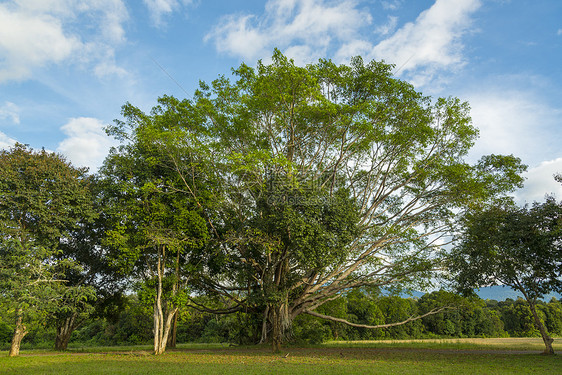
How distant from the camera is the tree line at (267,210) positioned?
560 inches

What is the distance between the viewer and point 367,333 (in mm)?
41094

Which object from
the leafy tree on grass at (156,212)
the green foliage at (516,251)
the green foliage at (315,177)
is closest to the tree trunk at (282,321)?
the green foliage at (315,177)

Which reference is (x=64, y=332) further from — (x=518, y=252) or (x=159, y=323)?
(x=518, y=252)

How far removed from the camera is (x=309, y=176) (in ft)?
57.8

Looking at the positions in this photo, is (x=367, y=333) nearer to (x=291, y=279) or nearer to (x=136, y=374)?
(x=291, y=279)

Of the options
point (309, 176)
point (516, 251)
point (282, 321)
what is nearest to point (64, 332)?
point (282, 321)

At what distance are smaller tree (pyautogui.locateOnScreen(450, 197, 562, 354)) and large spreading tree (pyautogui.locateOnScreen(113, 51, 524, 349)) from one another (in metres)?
3.66

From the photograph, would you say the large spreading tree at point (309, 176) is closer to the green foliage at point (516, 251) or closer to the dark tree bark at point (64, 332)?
the green foliage at point (516, 251)

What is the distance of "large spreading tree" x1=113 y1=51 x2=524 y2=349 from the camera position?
14.8 meters

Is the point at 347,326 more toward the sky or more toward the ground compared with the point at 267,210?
more toward the ground

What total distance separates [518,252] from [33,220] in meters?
21.7

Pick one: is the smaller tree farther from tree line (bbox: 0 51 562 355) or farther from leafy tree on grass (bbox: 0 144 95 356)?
leafy tree on grass (bbox: 0 144 95 356)

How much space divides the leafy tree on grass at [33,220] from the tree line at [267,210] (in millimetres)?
79

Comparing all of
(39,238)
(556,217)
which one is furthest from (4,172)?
(556,217)
